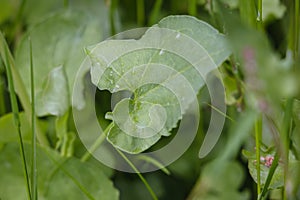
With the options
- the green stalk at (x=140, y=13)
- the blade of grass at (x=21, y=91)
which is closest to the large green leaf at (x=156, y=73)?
the blade of grass at (x=21, y=91)

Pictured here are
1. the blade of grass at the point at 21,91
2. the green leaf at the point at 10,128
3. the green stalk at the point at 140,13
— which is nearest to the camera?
the blade of grass at the point at 21,91

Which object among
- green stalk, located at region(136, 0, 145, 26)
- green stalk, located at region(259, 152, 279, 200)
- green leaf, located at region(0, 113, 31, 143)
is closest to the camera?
green stalk, located at region(259, 152, 279, 200)

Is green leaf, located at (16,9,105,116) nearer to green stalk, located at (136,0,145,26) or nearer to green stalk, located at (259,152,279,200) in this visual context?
green stalk, located at (136,0,145,26)

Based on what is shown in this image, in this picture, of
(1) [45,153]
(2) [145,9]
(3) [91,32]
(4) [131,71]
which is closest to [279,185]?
(4) [131,71]

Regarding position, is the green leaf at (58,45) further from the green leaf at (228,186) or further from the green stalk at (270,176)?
the green stalk at (270,176)

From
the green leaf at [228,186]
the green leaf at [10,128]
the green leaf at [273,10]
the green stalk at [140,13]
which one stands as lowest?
the green leaf at [228,186]

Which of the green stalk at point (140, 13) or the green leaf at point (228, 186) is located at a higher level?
the green stalk at point (140, 13)

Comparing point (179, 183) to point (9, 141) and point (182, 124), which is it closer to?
point (182, 124)

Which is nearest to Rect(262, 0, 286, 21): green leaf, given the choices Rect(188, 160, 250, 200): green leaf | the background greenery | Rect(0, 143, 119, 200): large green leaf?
the background greenery
